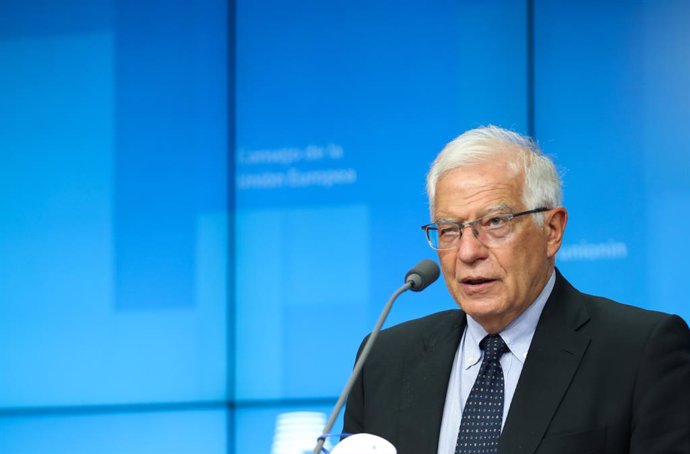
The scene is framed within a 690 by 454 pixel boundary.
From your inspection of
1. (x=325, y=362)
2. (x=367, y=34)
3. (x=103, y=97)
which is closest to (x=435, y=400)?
(x=325, y=362)

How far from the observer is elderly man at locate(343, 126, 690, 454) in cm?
174

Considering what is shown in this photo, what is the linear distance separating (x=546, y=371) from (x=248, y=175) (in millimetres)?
2890

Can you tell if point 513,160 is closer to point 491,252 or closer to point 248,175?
point 491,252

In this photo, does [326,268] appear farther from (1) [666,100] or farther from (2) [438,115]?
(1) [666,100]

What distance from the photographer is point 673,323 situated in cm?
181

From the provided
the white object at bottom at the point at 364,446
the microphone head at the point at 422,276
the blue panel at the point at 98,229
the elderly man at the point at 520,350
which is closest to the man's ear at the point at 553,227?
the elderly man at the point at 520,350

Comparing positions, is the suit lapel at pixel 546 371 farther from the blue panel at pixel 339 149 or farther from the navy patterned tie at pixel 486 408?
the blue panel at pixel 339 149

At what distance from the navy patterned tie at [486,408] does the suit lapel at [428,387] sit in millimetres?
68

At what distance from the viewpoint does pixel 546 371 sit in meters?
1.82

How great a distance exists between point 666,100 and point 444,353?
266cm

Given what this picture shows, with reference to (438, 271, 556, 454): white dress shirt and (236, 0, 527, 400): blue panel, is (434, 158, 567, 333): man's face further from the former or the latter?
(236, 0, 527, 400): blue panel

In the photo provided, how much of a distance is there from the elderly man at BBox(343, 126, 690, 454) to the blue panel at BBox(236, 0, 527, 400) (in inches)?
95.6

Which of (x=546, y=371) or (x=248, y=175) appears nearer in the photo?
(x=546, y=371)

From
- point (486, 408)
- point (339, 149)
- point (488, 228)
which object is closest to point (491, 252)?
point (488, 228)
